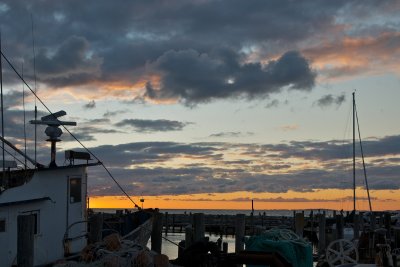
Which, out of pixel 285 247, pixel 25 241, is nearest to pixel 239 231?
pixel 285 247

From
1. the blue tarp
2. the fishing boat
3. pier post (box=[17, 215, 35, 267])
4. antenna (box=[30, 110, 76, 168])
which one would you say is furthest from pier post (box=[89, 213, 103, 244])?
the blue tarp

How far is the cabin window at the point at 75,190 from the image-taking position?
20978 millimetres

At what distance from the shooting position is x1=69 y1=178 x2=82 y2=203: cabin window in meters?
21.0

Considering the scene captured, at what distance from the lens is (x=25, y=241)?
14.4 metres

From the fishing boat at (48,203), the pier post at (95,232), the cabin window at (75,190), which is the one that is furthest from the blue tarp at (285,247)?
the cabin window at (75,190)

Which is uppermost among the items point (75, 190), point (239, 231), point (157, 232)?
point (75, 190)

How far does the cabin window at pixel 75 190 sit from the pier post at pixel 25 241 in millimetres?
6409

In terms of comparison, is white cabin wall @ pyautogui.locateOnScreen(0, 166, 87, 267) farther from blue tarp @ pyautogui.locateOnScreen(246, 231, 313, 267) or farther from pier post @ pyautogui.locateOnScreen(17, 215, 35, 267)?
blue tarp @ pyautogui.locateOnScreen(246, 231, 313, 267)

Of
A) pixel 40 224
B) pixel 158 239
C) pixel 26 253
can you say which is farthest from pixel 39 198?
pixel 158 239

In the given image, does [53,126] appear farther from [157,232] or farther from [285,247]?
[285,247]

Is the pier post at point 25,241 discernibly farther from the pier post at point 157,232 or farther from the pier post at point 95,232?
the pier post at point 157,232

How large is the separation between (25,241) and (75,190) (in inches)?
268

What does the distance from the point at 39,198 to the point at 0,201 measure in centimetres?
132

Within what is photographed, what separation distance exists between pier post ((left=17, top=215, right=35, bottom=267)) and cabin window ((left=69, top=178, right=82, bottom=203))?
6.41 meters
